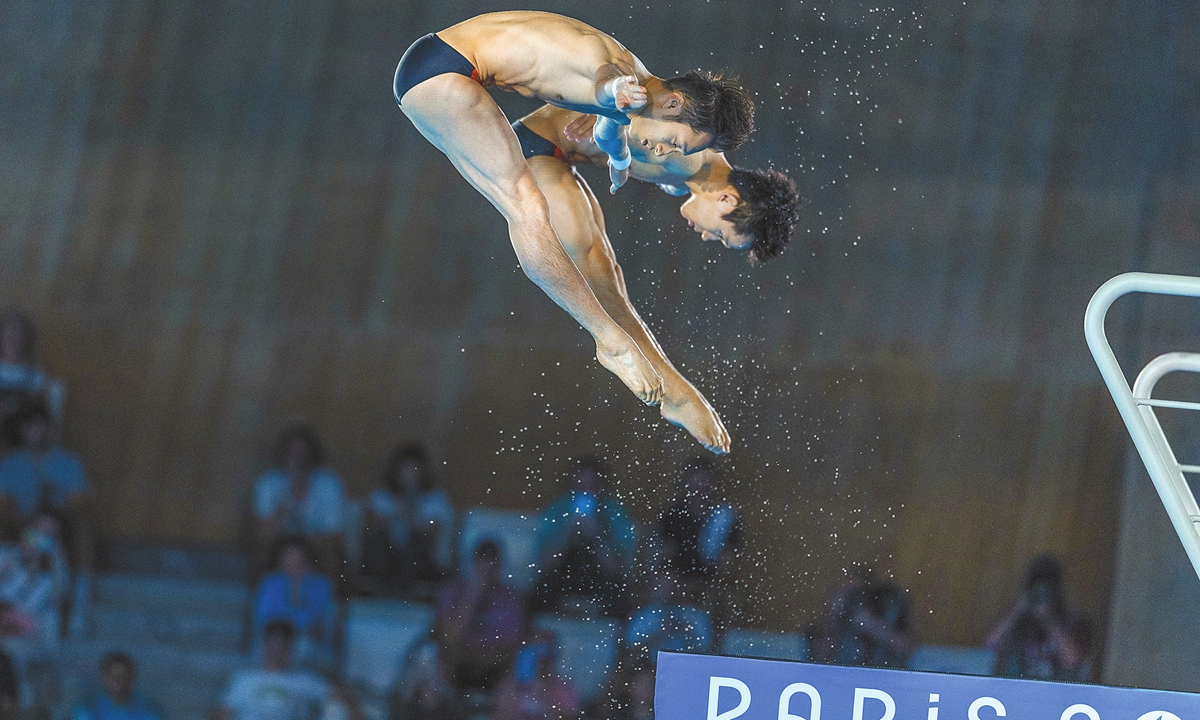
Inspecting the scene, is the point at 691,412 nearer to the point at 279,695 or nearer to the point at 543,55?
the point at 543,55

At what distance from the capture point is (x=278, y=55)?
4.04 metres

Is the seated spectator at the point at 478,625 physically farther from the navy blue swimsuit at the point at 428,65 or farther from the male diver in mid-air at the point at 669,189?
the navy blue swimsuit at the point at 428,65

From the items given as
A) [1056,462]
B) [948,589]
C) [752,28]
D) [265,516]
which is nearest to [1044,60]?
[752,28]

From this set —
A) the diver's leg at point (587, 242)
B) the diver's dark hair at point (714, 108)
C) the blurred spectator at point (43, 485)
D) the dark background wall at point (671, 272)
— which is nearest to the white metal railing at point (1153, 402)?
the diver's dark hair at point (714, 108)

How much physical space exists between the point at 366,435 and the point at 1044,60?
8.92 feet

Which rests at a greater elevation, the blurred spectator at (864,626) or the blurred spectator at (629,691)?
the blurred spectator at (864,626)

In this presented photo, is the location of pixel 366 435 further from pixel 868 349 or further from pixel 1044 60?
pixel 1044 60

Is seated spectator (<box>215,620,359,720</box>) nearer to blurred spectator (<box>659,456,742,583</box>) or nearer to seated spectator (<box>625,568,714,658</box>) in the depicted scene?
seated spectator (<box>625,568,714,658</box>)

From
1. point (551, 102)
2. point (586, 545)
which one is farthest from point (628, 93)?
point (586, 545)

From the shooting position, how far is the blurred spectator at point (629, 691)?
3832 millimetres

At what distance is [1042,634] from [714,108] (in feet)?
7.83

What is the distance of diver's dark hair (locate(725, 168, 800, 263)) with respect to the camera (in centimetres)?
297

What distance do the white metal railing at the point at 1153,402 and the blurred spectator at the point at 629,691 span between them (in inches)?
99.0

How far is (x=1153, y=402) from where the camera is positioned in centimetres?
156
